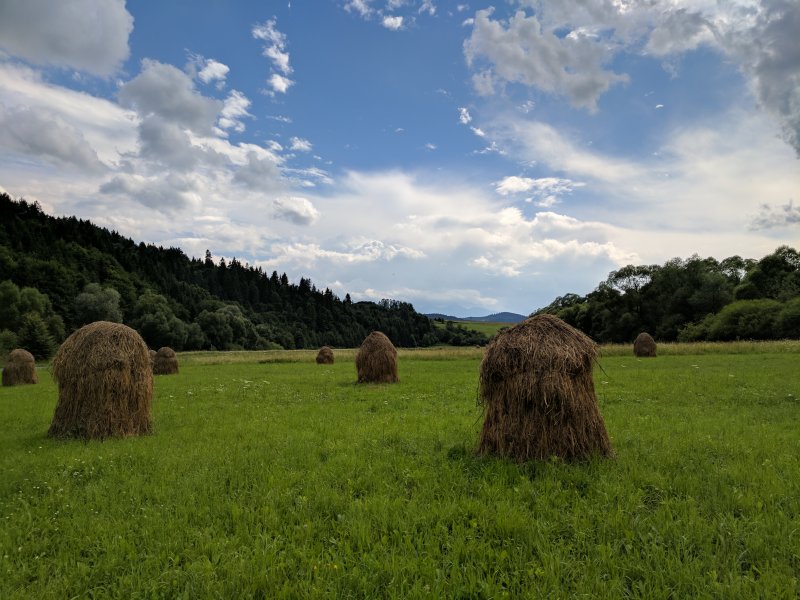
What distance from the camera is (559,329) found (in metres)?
8.58

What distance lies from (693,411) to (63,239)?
139m

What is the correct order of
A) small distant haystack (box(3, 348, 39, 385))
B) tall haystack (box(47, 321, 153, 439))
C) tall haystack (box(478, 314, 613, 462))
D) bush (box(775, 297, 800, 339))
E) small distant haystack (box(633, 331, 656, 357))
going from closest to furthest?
tall haystack (box(478, 314, 613, 462)) → tall haystack (box(47, 321, 153, 439)) → small distant haystack (box(3, 348, 39, 385)) → small distant haystack (box(633, 331, 656, 357)) → bush (box(775, 297, 800, 339))

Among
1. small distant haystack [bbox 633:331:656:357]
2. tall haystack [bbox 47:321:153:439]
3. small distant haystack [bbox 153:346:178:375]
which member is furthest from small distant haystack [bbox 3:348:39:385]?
small distant haystack [bbox 633:331:656:357]

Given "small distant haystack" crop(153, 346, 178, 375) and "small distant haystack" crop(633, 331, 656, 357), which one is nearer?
"small distant haystack" crop(153, 346, 178, 375)

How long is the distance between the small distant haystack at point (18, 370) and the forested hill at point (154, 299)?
4510 centimetres

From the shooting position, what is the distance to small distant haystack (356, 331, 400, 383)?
22047mm

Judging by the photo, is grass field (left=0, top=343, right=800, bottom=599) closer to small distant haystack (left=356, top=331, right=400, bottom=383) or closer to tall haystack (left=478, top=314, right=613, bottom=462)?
tall haystack (left=478, top=314, right=613, bottom=462)

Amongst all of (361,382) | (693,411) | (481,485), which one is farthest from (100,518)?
(361,382)

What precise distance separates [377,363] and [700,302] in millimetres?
81657

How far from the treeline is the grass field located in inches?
2605

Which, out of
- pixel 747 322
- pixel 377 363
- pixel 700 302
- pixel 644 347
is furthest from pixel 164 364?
pixel 700 302

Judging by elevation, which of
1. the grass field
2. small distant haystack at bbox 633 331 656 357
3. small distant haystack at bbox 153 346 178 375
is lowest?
small distant haystack at bbox 153 346 178 375

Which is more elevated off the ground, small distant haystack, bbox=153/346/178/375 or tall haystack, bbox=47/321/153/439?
tall haystack, bbox=47/321/153/439

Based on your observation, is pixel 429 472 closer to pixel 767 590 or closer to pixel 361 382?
pixel 767 590
